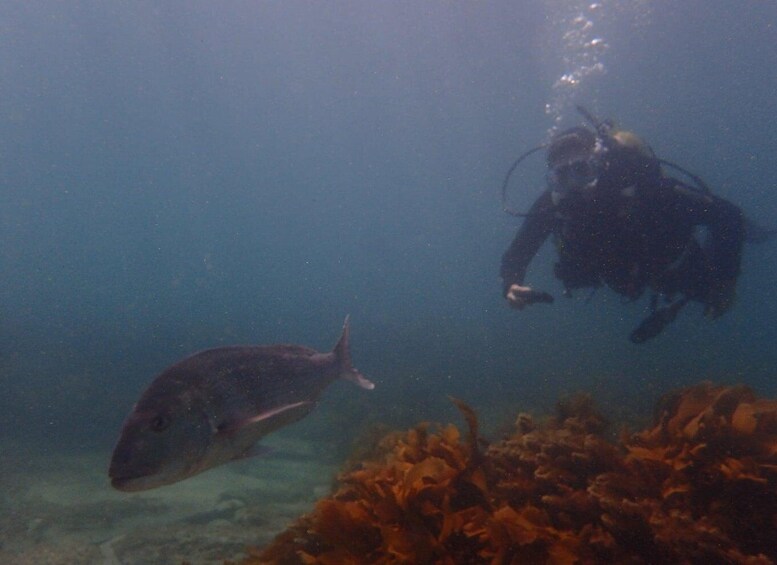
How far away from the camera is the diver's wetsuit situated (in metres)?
6.59

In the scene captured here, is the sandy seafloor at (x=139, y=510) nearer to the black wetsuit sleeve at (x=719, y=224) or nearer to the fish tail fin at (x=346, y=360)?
the fish tail fin at (x=346, y=360)

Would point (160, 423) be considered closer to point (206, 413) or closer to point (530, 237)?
point (206, 413)

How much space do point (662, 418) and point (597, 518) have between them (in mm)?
1112

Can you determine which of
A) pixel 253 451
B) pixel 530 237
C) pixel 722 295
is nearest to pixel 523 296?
pixel 530 237

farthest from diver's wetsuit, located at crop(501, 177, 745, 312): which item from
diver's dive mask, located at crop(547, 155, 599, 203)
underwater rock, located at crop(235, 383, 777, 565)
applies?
underwater rock, located at crop(235, 383, 777, 565)

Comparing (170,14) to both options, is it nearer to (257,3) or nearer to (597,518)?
(257,3)

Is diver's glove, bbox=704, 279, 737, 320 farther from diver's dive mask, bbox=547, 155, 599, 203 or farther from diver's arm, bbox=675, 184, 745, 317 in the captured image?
diver's dive mask, bbox=547, 155, 599, 203

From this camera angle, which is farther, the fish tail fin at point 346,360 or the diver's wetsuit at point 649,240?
the diver's wetsuit at point 649,240

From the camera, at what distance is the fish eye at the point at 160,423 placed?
83.0 inches

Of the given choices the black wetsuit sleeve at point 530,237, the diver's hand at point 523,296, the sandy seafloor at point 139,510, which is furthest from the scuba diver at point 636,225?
the sandy seafloor at point 139,510

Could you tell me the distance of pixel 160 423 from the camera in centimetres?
212

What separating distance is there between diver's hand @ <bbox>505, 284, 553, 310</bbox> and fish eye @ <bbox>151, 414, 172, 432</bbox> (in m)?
4.36

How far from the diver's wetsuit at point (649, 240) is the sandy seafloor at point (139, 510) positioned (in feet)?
15.8

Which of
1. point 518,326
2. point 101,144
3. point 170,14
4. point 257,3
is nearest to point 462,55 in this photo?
point 257,3
